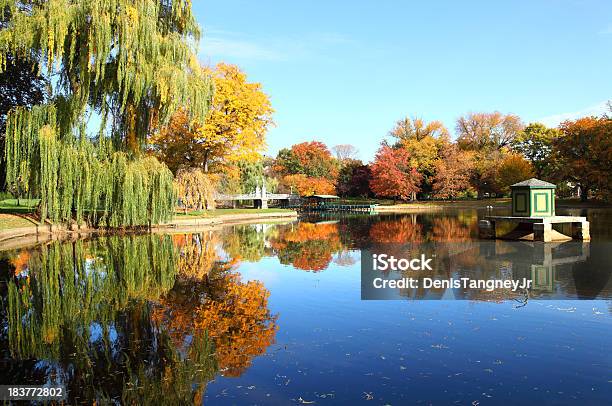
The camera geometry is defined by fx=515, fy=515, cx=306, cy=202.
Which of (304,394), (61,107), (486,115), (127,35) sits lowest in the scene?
(304,394)

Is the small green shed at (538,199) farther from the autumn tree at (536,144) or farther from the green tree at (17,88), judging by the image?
the autumn tree at (536,144)

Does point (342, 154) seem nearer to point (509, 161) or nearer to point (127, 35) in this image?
point (509, 161)

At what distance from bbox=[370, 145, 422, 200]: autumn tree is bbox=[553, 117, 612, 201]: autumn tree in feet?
52.3

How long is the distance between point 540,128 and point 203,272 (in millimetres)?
63995

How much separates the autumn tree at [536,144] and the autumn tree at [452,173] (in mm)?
7620

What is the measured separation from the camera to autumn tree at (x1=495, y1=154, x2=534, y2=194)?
5822cm

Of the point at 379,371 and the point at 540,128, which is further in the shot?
the point at 540,128

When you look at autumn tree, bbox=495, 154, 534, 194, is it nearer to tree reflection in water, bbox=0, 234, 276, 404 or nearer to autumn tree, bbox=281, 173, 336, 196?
autumn tree, bbox=281, 173, 336, 196

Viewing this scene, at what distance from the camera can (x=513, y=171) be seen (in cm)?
5847

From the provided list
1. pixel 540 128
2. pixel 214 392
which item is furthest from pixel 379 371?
pixel 540 128

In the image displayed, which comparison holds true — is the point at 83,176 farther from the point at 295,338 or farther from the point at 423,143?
the point at 423,143

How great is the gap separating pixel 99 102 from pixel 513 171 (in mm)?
50492

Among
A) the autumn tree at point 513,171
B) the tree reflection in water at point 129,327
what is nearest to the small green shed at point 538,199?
the tree reflection in water at point 129,327

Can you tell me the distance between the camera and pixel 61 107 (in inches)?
697
